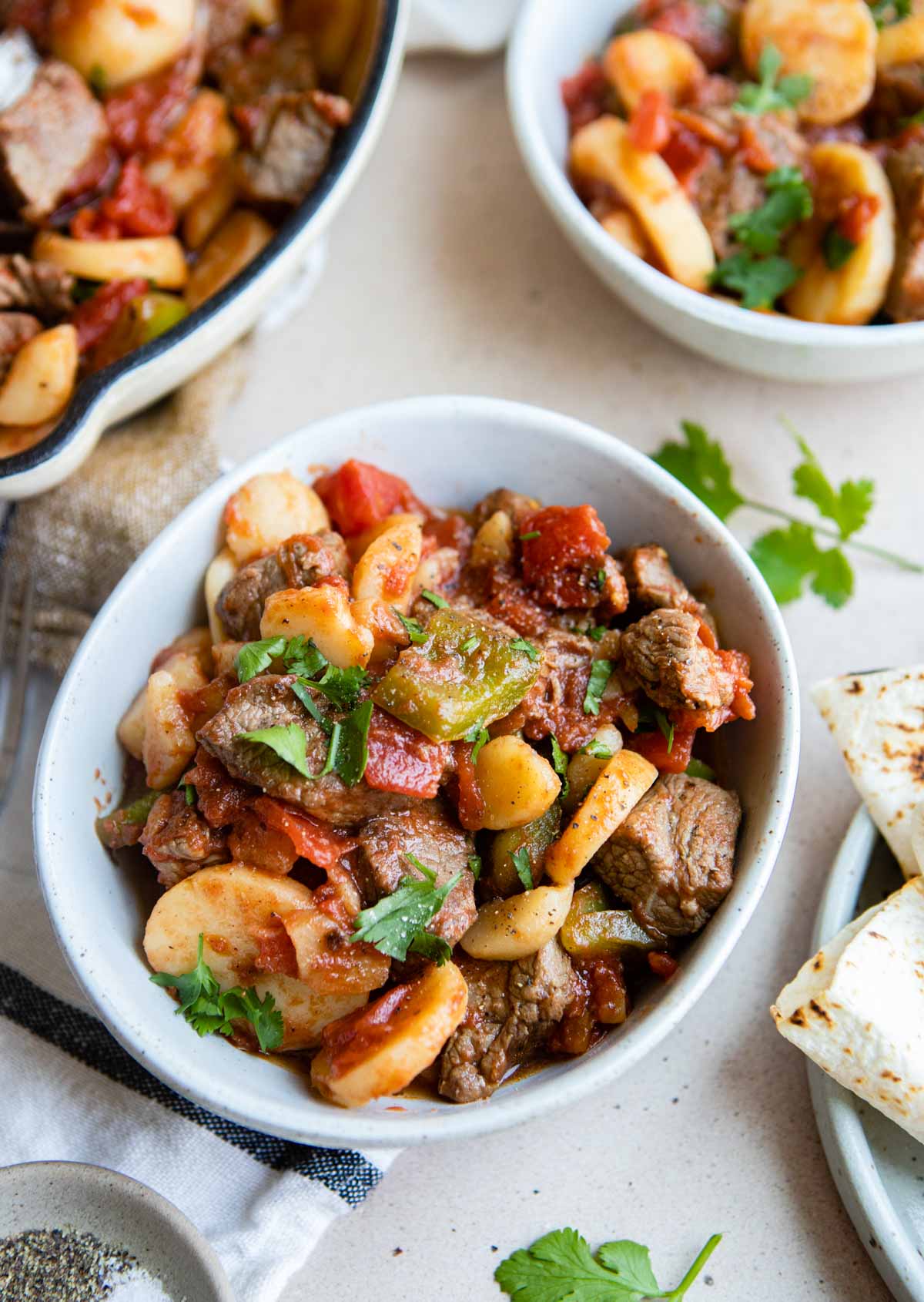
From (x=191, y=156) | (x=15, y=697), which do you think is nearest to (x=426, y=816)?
(x=15, y=697)

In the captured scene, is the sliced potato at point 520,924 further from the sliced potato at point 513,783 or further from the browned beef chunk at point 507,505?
the browned beef chunk at point 507,505

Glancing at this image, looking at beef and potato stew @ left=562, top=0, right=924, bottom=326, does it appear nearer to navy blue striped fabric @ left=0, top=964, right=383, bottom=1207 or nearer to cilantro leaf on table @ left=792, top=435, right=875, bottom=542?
cilantro leaf on table @ left=792, top=435, right=875, bottom=542

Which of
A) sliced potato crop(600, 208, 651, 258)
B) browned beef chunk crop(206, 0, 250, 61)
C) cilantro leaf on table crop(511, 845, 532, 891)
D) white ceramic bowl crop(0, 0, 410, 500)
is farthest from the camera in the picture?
browned beef chunk crop(206, 0, 250, 61)

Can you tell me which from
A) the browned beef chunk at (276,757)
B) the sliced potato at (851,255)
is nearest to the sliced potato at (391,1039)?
the browned beef chunk at (276,757)

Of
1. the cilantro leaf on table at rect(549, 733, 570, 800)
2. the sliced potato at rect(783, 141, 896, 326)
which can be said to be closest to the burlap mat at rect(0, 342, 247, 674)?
the cilantro leaf on table at rect(549, 733, 570, 800)

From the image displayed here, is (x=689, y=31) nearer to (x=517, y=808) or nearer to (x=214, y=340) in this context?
(x=214, y=340)

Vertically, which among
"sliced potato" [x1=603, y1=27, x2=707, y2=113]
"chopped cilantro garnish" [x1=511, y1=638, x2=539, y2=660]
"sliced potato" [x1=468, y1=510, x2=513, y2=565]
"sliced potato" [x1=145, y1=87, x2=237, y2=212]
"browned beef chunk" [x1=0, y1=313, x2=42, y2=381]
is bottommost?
"browned beef chunk" [x1=0, y1=313, x2=42, y2=381]

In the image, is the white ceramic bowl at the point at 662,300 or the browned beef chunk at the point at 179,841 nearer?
the browned beef chunk at the point at 179,841
